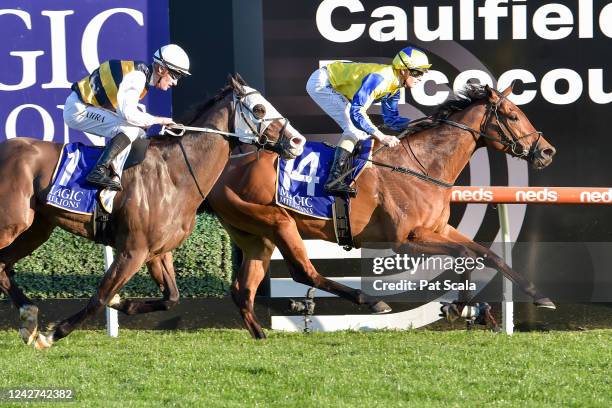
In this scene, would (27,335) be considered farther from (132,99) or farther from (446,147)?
(446,147)

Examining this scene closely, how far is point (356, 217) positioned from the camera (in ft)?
24.5

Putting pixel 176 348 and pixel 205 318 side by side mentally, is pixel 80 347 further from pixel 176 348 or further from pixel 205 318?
pixel 205 318

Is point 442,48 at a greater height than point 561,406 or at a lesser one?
greater

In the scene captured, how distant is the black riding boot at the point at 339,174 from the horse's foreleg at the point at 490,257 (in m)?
0.54

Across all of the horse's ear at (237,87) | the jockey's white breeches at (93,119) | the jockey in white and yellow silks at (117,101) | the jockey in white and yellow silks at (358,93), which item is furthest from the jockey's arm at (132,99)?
the jockey in white and yellow silks at (358,93)

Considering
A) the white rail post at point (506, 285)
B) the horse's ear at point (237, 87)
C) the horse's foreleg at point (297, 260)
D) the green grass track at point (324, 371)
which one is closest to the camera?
the green grass track at point (324, 371)

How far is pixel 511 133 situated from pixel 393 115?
30.4 inches

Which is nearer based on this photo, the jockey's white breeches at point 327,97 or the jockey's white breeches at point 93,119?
the jockey's white breeches at point 93,119

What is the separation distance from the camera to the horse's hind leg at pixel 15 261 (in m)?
6.87

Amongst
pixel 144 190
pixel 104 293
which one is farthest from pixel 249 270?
pixel 104 293

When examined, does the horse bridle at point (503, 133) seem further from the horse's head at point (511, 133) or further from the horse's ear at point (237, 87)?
the horse's ear at point (237, 87)

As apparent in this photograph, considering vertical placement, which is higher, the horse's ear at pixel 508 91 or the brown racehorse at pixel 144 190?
the horse's ear at pixel 508 91

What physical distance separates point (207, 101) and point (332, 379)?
7.01ft

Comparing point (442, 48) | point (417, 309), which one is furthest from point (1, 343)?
point (442, 48)
